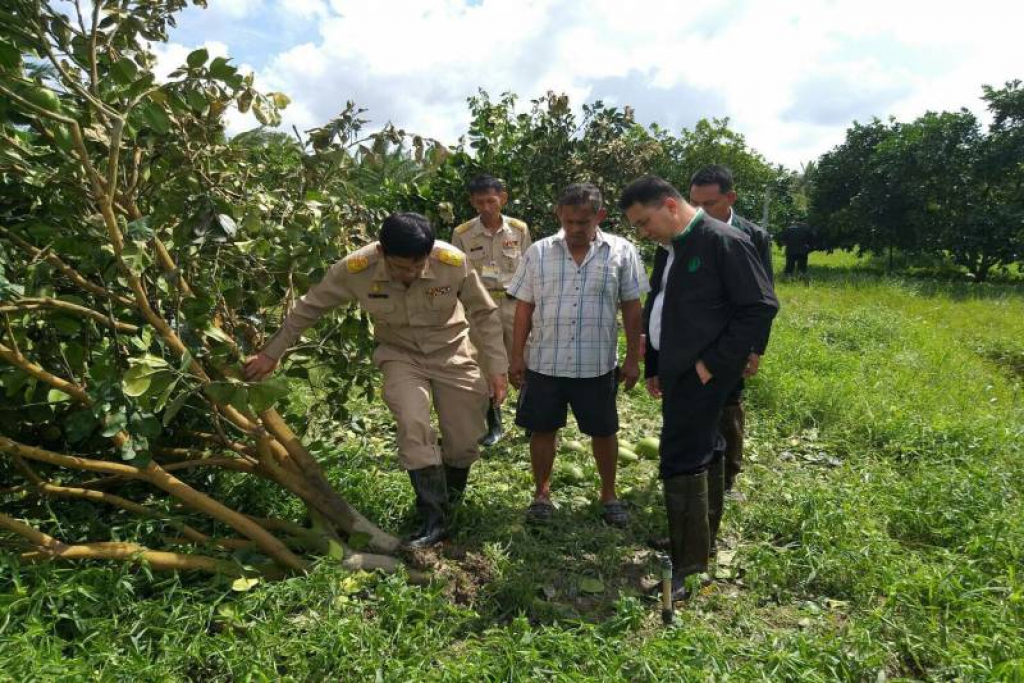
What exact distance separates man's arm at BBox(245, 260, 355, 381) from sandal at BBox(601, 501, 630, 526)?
1686mm

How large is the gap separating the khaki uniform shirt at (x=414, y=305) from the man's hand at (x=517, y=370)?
144 mm

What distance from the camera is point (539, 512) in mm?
3447

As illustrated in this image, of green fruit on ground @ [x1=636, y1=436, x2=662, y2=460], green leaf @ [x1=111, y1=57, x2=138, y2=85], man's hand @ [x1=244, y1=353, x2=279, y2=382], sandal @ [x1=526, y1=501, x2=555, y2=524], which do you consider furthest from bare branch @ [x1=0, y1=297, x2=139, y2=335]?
green fruit on ground @ [x1=636, y1=436, x2=662, y2=460]

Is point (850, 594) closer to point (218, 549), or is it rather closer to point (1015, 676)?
point (1015, 676)

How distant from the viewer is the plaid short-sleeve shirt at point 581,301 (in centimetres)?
324

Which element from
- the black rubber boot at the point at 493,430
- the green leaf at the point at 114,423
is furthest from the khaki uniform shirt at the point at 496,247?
the green leaf at the point at 114,423

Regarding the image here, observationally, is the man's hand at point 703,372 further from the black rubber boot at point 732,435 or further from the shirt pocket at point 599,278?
the black rubber boot at point 732,435

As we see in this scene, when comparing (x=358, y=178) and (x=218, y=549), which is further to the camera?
(x=358, y=178)

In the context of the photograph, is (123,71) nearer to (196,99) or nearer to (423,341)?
(196,99)

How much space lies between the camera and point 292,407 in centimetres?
492

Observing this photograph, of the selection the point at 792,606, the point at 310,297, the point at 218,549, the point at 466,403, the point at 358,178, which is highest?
the point at 358,178

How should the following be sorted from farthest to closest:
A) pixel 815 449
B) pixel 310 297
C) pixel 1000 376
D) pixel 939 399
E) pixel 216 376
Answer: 1. pixel 1000 376
2. pixel 939 399
3. pixel 815 449
4. pixel 310 297
5. pixel 216 376

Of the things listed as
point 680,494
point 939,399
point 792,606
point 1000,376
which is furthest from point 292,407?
point 1000,376

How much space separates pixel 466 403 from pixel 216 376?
45.1 inches
